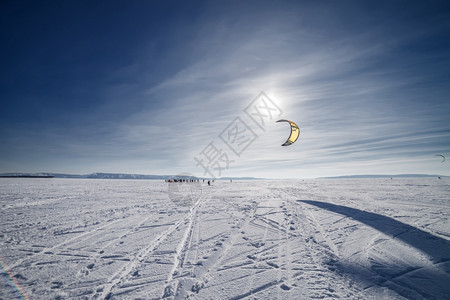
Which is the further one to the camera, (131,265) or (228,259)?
(228,259)

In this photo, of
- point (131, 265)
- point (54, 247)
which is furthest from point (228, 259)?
point (54, 247)

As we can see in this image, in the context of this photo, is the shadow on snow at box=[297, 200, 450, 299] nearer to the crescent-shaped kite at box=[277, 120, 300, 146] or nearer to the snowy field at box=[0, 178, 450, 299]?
the snowy field at box=[0, 178, 450, 299]

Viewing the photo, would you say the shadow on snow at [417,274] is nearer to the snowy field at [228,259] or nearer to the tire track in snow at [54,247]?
the snowy field at [228,259]

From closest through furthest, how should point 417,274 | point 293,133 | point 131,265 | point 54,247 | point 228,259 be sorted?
point 417,274 → point 131,265 → point 228,259 → point 54,247 → point 293,133

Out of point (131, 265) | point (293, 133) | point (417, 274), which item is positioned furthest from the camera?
point (293, 133)

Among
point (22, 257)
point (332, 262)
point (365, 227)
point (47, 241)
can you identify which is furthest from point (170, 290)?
point (365, 227)

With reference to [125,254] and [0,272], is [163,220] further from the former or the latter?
[0,272]

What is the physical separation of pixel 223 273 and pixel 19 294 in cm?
366

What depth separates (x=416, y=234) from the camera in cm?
592

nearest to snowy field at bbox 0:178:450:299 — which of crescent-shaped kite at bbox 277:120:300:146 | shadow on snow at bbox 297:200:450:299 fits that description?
shadow on snow at bbox 297:200:450:299

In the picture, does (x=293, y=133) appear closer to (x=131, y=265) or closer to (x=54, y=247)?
(x=131, y=265)

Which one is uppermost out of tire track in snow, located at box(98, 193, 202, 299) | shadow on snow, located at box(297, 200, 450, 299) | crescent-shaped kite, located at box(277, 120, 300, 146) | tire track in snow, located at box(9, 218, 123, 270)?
crescent-shaped kite, located at box(277, 120, 300, 146)

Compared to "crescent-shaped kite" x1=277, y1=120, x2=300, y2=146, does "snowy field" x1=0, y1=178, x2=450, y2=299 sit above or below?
below

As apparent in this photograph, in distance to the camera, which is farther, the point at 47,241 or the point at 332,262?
the point at 47,241
